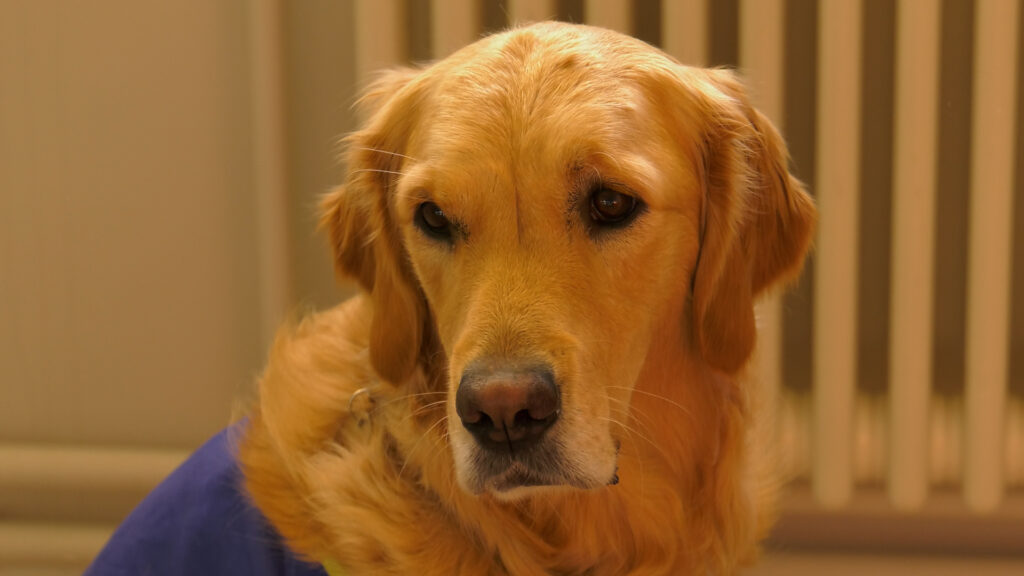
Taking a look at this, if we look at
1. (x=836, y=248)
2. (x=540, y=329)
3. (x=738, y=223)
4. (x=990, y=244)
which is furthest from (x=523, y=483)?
(x=990, y=244)

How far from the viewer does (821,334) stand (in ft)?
5.27

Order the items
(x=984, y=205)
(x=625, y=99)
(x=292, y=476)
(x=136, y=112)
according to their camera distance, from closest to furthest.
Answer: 1. (x=625, y=99)
2. (x=292, y=476)
3. (x=984, y=205)
4. (x=136, y=112)

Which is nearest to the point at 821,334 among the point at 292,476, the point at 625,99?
the point at 625,99

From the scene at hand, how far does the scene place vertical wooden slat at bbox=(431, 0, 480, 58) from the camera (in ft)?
5.21

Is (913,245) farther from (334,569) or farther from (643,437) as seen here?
(334,569)

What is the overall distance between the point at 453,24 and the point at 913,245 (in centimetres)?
79

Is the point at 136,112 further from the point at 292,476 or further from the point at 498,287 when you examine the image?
the point at 498,287

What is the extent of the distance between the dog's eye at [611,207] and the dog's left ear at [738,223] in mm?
125

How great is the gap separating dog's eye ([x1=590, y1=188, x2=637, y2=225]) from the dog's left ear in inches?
4.9

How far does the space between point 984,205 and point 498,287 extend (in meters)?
0.96

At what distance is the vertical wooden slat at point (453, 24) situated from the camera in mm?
1587

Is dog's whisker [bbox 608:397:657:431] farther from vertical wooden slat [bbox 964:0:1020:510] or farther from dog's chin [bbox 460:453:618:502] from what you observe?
vertical wooden slat [bbox 964:0:1020:510]

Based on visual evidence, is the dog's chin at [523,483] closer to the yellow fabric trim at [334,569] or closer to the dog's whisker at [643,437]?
the dog's whisker at [643,437]

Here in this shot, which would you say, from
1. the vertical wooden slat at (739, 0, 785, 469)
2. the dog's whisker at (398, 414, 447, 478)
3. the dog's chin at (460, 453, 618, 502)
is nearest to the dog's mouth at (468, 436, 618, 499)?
the dog's chin at (460, 453, 618, 502)
